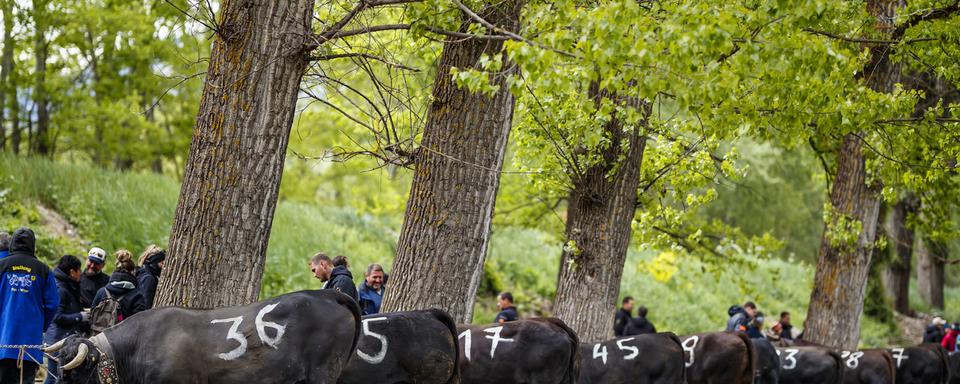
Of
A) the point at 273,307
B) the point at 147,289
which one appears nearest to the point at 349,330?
the point at 273,307

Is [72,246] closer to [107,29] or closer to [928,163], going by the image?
[107,29]

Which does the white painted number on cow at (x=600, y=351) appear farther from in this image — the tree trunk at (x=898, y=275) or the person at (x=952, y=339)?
the tree trunk at (x=898, y=275)

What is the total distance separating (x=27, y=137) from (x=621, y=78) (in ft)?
73.8

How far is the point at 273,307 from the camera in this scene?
844 cm

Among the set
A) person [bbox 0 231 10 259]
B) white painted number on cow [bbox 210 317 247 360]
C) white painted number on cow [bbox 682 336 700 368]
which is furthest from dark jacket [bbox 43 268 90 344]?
white painted number on cow [bbox 682 336 700 368]

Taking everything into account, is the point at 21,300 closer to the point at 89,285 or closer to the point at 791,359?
the point at 89,285

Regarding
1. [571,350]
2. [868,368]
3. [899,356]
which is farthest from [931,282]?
[571,350]

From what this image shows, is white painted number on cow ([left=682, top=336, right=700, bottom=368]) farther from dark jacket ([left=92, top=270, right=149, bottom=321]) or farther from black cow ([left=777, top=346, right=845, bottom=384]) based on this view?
dark jacket ([left=92, top=270, right=149, bottom=321])

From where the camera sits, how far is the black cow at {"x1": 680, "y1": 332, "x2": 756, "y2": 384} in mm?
13789

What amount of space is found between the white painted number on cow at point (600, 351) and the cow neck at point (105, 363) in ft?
20.8

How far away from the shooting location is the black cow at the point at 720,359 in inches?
543

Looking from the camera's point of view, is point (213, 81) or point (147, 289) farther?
point (147, 289)

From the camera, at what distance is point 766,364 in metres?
15.1

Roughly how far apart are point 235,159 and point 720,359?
8139mm
